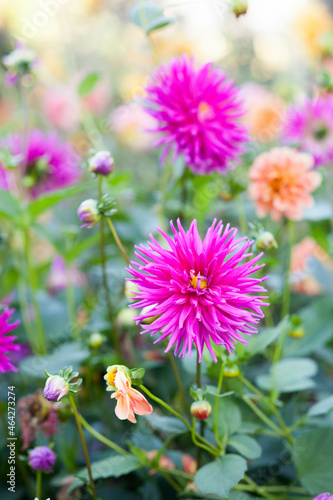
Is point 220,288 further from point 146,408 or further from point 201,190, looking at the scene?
point 201,190

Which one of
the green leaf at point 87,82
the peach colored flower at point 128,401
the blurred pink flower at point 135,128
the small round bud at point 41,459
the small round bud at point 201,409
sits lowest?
the small round bud at point 41,459

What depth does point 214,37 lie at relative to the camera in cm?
133

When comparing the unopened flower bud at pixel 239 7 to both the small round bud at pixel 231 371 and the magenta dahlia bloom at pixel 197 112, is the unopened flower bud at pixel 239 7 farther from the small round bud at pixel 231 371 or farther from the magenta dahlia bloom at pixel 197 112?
the small round bud at pixel 231 371

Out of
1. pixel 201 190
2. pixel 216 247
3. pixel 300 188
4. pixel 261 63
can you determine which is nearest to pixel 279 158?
pixel 300 188

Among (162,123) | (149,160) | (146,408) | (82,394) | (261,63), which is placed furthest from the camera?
(261,63)

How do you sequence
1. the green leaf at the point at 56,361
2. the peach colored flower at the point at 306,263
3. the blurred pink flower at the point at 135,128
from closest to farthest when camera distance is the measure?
1. the green leaf at the point at 56,361
2. the peach colored flower at the point at 306,263
3. the blurred pink flower at the point at 135,128

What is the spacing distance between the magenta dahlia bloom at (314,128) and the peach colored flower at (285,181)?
0.14 m

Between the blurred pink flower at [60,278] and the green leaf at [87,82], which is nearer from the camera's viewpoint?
the green leaf at [87,82]

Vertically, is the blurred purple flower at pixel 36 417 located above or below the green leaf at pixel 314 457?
above

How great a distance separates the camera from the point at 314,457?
1.54ft

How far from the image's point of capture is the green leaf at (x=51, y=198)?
Answer: 568mm

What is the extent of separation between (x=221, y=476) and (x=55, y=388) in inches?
6.2

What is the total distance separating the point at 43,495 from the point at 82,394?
0.14 metres

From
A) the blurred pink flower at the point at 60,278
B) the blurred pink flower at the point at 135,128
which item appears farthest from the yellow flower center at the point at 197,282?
the blurred pink flower at the point at 135,128
